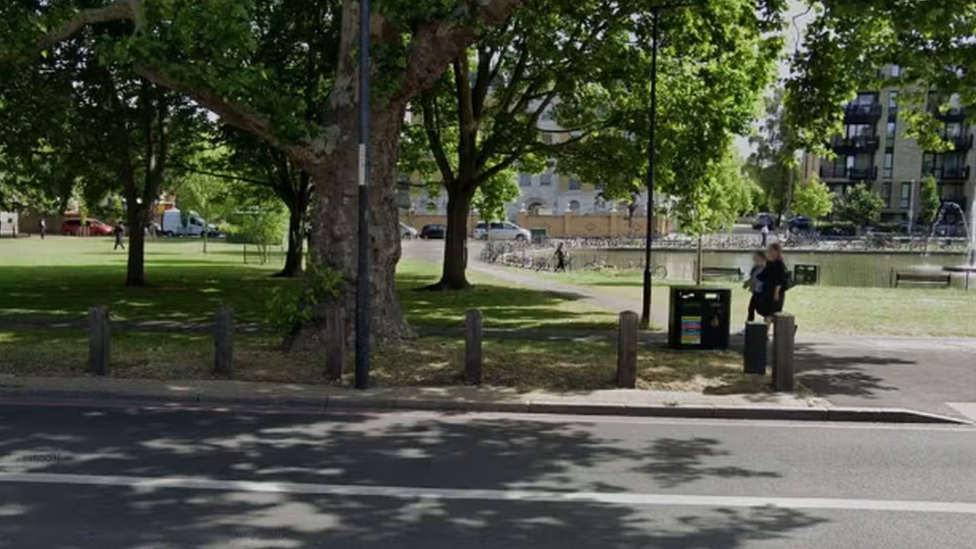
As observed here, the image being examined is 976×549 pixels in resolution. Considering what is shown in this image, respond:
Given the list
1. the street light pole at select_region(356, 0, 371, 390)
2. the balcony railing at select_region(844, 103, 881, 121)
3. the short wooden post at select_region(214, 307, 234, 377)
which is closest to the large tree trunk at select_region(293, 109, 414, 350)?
the short wooden post at select_region(214, 307, 234, 377)

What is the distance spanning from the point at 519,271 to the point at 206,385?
26.6m

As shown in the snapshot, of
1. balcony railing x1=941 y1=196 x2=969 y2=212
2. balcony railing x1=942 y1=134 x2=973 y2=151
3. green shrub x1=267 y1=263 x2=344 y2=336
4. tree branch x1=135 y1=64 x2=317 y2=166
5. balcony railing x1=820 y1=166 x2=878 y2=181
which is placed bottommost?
green shrub x1=267 y1=263 x2=344 y2=336

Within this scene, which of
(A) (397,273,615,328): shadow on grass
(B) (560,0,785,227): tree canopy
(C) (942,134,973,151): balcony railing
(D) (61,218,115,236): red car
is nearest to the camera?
(A) (397,273,615,328): shadow on grass

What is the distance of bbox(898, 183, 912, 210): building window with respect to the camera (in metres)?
88.2

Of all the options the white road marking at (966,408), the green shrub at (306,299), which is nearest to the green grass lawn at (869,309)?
the white road marking at (966,408)

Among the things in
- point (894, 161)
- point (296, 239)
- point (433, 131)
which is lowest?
point (296, 239)

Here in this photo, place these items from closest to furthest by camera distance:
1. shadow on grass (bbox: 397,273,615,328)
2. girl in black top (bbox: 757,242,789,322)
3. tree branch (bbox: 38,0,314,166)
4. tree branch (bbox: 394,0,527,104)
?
tree branch (bbox: 394,0,527,104) → tree branch (bbox: 38,0,314,166) → girl in black top (bbox: 757,242,789,322) → shadow on grass (bbox: 397,273,615,328)

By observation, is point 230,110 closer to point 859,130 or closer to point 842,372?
point 842,372

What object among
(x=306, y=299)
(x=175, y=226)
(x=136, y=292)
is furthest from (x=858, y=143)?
(x=306, y=299)

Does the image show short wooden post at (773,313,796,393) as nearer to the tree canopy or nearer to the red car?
the tree canopy

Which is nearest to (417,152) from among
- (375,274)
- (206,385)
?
(375,274)

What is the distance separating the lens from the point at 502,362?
11.5 m

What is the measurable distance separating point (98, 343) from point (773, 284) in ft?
33.8

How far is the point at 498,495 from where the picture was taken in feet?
20.3
